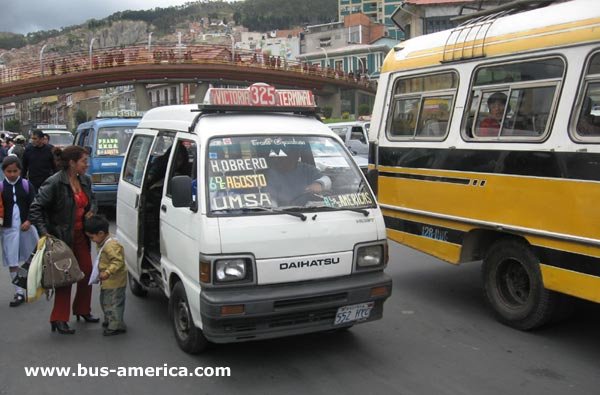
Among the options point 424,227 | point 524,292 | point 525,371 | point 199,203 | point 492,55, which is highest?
point 492,55

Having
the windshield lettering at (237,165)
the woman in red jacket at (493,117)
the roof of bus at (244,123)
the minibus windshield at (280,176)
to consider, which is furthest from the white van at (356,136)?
the windshield lettering at (237,165)

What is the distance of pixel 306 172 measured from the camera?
4.72m

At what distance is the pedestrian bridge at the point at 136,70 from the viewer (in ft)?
141

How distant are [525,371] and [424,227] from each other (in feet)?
7.17

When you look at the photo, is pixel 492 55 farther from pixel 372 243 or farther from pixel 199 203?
pixel 199 203

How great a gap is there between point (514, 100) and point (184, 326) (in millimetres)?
3638

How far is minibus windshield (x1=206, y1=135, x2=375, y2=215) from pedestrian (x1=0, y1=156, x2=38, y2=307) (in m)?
2.88

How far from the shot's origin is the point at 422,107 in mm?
6410

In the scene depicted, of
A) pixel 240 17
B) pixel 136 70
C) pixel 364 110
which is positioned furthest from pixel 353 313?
pixel 240 17

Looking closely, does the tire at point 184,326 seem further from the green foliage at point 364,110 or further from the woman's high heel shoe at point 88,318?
the green foliage at point 364,110

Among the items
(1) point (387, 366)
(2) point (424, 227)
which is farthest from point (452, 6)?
(1) point (387, 366)

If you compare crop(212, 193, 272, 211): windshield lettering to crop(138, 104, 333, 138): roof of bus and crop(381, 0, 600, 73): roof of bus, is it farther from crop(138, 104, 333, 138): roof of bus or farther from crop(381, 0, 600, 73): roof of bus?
crop(381, 0, 600, 73): roof of bus

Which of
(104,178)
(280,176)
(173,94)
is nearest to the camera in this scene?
(280,176)

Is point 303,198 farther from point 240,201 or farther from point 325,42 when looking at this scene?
point 325,42
